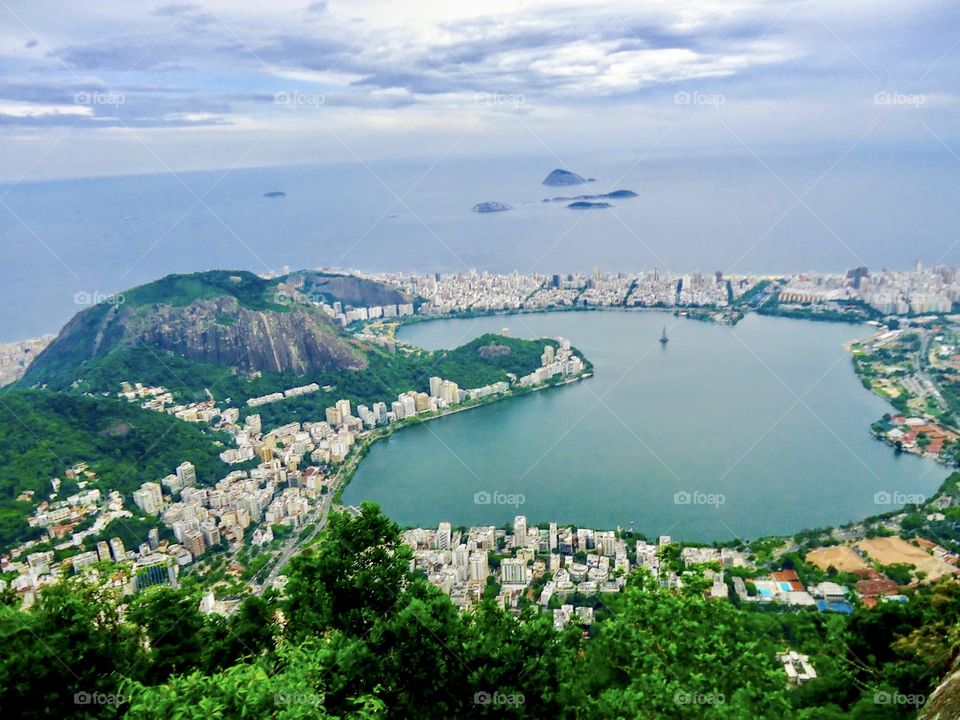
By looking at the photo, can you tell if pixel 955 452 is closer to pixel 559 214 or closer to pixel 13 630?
pixel 13 630

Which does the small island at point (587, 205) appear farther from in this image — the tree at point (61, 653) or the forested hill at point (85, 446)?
the tree at point (61, 653)

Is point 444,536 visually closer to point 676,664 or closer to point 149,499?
point 149,499

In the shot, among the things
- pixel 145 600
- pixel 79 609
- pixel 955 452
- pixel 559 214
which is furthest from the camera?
pixel 559 214

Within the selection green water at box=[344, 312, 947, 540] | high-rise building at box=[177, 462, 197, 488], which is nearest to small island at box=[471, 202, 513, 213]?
green water at box=[344, 312, 947, 540]

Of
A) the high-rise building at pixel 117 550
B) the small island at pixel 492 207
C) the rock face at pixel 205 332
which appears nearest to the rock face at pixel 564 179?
the small island at pixel 492 207

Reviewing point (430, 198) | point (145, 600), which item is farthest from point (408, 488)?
→ point (430, 198)

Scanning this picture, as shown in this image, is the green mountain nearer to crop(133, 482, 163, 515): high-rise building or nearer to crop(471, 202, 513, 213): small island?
crop(133, 482, 163, 515): high-rise building
